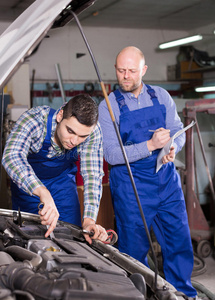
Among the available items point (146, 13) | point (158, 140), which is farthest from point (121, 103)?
point (146, 13)

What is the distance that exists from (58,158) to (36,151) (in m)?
A: 0.14

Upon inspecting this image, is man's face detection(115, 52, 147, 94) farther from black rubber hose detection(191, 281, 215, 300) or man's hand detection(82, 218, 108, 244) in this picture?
black rubber hose detection(191, 281, 215, 300)

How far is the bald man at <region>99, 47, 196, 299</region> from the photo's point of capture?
8.34 feet

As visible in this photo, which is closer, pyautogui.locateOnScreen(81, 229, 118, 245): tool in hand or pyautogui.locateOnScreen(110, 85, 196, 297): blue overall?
pyautogui.locateOnScreen(81, 229, 118, 245): tool in hand

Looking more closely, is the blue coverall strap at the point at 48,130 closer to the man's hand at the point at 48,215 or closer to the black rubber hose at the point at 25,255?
the man's hand at the point at 48,215

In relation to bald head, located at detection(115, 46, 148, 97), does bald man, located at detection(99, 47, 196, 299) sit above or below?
below

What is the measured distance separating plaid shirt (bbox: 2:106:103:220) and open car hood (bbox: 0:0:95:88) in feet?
2.11

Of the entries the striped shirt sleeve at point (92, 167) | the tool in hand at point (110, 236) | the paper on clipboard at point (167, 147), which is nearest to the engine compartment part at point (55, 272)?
the tool in hand at point (110, 236)

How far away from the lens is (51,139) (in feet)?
6.87

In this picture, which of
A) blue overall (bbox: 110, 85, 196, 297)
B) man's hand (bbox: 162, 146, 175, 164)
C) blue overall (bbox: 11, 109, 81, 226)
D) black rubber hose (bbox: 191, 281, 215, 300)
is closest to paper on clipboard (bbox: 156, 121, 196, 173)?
man's hand (bbox: 162, 146, 175, 164)

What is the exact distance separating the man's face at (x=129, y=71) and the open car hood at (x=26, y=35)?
1279mm

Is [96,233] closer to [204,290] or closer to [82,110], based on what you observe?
[82,110]

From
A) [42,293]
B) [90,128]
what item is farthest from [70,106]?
[42,293]

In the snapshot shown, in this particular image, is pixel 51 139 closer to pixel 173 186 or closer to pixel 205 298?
pixel 173 186
